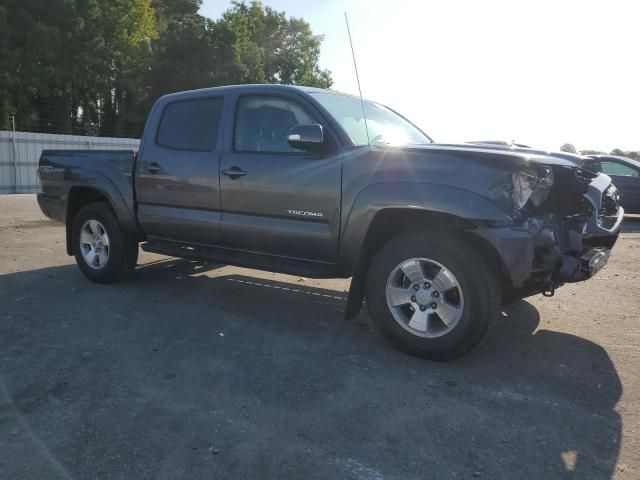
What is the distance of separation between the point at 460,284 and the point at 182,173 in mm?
2764

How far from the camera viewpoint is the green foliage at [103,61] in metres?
29.0

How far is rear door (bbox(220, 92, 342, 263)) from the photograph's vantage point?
13.3 feet

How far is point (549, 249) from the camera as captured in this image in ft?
11.1

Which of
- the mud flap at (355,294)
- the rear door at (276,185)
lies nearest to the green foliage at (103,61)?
the rear door at (276,185)

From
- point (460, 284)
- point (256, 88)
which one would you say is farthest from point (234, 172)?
point (460, 284)

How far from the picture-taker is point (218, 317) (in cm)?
461

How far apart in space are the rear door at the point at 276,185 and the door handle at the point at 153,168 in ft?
2.73

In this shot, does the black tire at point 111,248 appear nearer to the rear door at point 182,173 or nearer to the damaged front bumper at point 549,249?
the rear door at point 182,173

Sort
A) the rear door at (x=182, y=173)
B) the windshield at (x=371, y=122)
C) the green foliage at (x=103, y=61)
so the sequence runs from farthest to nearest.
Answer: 1. the green foliage at (x=103, y=61)
2. the rear door at (x=182, y=173)
3. the windshield at (x=371, y=122)

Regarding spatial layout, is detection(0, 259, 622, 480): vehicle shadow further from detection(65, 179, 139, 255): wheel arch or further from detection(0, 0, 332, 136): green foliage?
detection(0, 0, 332, 136): green foliage

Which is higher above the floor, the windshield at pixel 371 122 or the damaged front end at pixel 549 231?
the windshield at pixel 371 122

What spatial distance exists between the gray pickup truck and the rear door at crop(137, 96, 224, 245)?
1cm

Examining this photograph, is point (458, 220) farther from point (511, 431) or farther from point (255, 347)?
point (255, 347)

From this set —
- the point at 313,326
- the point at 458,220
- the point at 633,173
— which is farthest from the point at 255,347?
the point at 633,173
